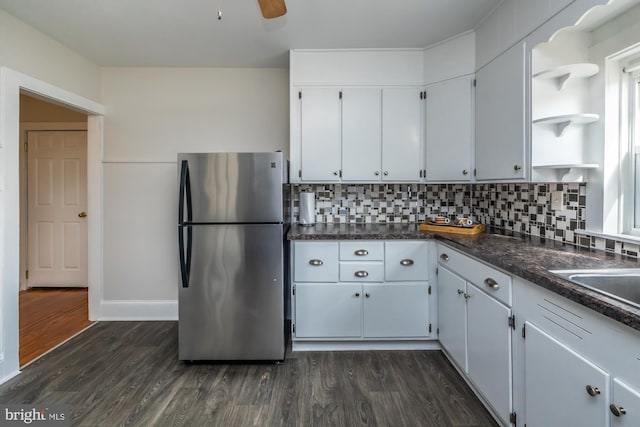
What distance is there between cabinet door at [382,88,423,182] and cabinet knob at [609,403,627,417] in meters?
1.95

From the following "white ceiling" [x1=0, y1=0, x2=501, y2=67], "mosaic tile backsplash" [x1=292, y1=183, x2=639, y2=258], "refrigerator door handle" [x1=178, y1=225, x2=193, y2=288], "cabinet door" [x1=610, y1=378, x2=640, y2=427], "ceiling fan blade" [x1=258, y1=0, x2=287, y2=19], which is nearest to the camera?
"cabinet door" [x1=610, y1=378, x2=640, y2=427]

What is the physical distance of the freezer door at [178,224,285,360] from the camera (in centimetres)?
222

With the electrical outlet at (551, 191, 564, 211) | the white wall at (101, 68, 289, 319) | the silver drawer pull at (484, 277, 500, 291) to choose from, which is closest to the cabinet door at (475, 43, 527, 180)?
the electrical outlet at (551, 191, 564, 211)

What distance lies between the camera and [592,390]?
100 centimetres


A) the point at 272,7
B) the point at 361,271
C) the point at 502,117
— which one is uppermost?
the point at 272,7

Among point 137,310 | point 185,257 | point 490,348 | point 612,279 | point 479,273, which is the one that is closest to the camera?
point 612,279

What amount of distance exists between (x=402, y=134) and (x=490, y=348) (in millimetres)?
1726

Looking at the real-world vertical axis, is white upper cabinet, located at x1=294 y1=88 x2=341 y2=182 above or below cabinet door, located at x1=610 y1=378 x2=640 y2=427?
above

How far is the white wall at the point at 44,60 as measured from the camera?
2145 mm

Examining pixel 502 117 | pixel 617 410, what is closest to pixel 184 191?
pixel 502 117

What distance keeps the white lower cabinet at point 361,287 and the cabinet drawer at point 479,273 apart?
0.76 ft

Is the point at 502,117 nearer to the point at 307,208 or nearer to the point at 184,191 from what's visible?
the point at 307,208

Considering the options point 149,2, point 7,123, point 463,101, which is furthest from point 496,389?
point 7,123
